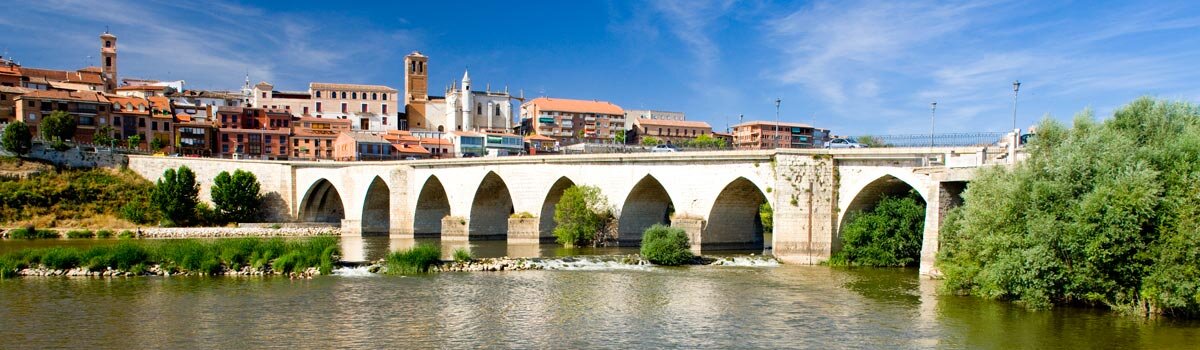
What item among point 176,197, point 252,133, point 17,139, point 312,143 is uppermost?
point 252,133

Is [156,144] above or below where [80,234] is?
above

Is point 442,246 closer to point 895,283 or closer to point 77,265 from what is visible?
point 77,265

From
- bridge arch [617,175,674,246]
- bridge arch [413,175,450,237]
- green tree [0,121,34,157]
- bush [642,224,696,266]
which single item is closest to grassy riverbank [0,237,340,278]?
bush [642,224,696,266]

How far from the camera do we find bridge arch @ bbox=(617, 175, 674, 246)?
41.2 meters

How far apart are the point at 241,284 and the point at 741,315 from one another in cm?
1669

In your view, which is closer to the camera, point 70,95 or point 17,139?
point 17,139

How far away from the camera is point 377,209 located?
5850 centimetres

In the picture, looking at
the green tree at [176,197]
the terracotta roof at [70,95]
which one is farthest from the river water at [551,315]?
the terracotta roof at [70,95]

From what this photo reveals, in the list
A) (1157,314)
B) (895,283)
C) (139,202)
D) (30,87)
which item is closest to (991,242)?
(1157,314)

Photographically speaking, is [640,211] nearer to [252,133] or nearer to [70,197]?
[70,197]

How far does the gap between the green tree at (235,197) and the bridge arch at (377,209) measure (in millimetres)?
9693

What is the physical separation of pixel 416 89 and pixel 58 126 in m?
48.1

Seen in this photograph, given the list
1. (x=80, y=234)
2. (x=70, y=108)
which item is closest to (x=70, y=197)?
(x=80, y=234)

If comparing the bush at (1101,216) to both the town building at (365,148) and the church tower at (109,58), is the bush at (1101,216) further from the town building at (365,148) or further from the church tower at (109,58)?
the church tower at (109,58)
